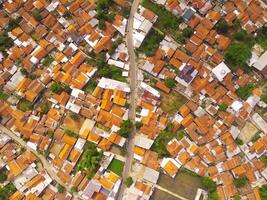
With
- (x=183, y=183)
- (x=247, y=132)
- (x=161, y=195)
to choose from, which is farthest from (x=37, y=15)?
(x=247, y=132)

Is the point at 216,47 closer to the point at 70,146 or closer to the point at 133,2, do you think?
the point at 133,2

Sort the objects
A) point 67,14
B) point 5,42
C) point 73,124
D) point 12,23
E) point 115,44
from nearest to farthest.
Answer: point 73,124 < point 115,44 < point 5,42 < point 12,23 < point 67,14

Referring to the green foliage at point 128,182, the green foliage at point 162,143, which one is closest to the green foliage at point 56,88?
the green foliage at point 162,143

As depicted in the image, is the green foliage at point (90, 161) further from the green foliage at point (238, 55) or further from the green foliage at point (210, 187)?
the green foliage at point (238, 55)

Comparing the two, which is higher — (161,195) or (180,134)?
(180,134)

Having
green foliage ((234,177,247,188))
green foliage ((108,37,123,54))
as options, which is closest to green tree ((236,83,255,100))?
green foliage ((234,177,247,188))

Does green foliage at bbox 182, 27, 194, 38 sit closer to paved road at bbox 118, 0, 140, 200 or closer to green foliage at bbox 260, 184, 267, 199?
paved road at bbox 118, 0, 140, 200

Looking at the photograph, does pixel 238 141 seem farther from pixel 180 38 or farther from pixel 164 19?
pixel 164 19

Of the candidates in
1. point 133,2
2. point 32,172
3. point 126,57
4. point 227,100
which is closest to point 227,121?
point 227,100
